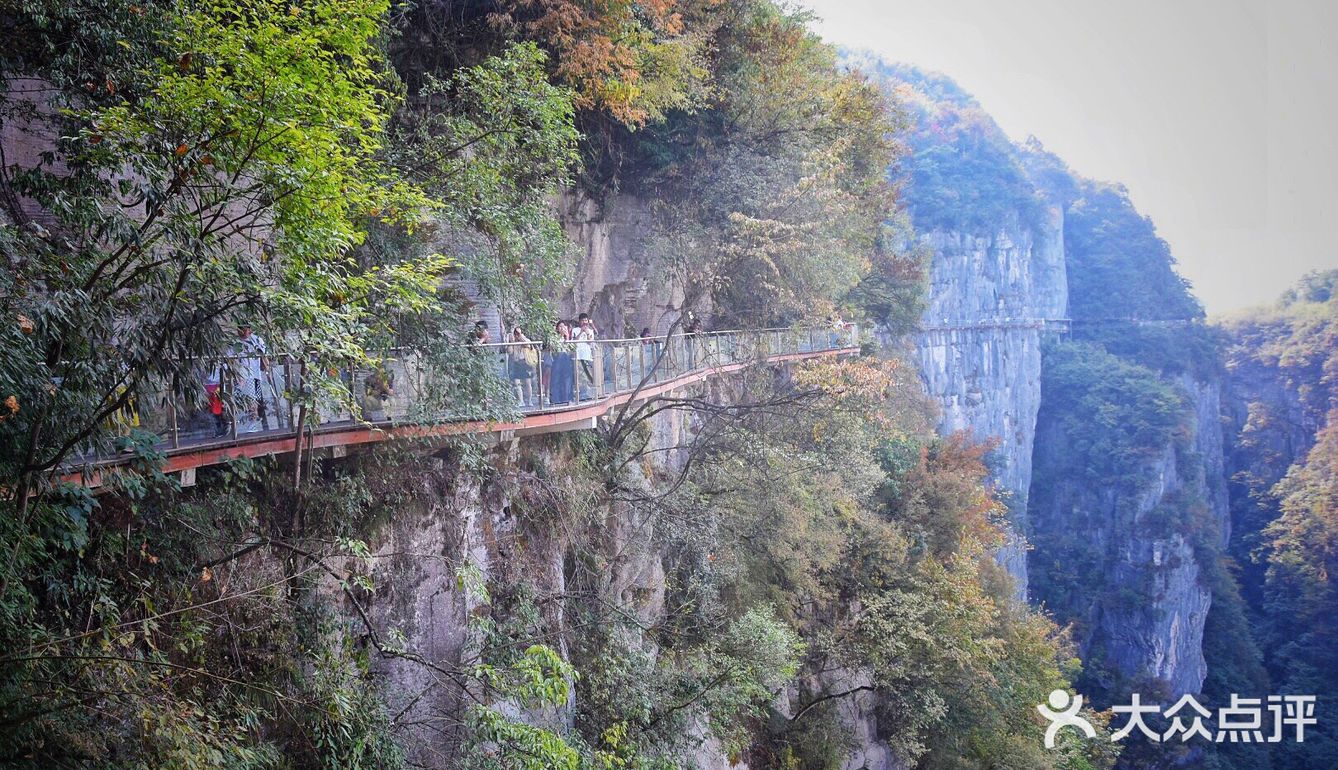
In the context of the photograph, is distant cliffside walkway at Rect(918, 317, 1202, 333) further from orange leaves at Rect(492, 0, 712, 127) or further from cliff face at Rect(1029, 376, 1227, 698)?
orange leaves at Rect(492, 0, 712, 127)

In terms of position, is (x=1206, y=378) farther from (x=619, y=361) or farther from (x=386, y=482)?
(x=386, y=482)

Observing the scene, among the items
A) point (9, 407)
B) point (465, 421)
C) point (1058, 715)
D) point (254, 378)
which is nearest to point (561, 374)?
point (465, 421)

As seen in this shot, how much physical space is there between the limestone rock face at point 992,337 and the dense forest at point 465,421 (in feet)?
88.1

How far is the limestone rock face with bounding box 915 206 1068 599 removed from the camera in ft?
170

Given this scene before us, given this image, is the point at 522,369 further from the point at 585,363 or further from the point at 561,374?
the point at 585,363

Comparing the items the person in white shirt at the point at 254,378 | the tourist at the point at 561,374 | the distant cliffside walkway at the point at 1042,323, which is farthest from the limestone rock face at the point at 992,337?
the person in white shirt at the point at 254,378

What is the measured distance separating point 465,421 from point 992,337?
5218cm

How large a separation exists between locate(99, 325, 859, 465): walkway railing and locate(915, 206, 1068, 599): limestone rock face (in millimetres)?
40308

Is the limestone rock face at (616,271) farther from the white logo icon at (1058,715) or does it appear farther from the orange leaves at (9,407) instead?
the white logo icon at (1058,715)

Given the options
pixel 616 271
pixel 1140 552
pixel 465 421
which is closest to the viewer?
pixel 465 421

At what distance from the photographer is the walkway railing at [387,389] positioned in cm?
561

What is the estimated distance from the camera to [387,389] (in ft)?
24.1

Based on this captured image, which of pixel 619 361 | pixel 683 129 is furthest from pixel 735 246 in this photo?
pixel 619 361

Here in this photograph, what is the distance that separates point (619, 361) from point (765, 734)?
739cm
